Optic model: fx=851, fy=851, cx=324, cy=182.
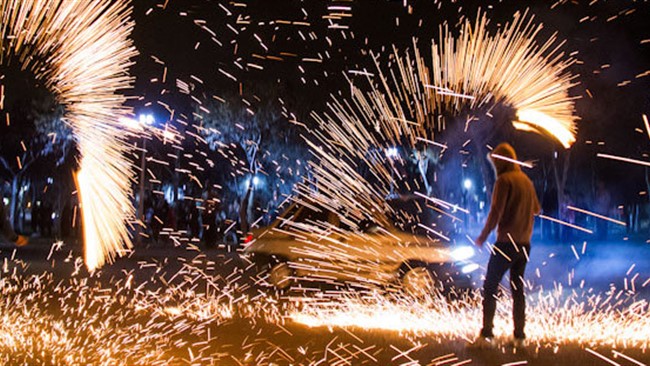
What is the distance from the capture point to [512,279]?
768cm

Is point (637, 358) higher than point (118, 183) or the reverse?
the reverse

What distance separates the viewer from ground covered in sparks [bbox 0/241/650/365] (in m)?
7.41

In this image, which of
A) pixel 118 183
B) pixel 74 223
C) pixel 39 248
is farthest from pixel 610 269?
pixel 74 223

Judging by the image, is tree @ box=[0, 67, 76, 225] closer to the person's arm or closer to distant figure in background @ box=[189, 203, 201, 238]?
distant figure in background @ box=[189, 203, 201, 238]

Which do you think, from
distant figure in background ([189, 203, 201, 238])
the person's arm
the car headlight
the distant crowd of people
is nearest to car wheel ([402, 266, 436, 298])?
the car headlight

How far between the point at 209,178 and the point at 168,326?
4666 cm

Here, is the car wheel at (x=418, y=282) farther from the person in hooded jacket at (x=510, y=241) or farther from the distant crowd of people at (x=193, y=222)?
the distant crowd of people at (x=193, y=222)

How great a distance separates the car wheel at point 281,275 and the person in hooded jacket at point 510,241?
19.9 ft

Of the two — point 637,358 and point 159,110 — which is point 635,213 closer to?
point 159,110

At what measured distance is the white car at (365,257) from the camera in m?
12.8

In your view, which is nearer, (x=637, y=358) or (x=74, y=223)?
(x=637, y=358)

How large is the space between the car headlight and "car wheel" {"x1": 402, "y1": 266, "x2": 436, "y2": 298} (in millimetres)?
469

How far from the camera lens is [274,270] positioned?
13.6m

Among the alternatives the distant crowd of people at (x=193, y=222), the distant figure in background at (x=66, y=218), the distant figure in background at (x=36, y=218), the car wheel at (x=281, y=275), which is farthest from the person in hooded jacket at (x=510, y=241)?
the distant figure in background at (x=36, y=218)
